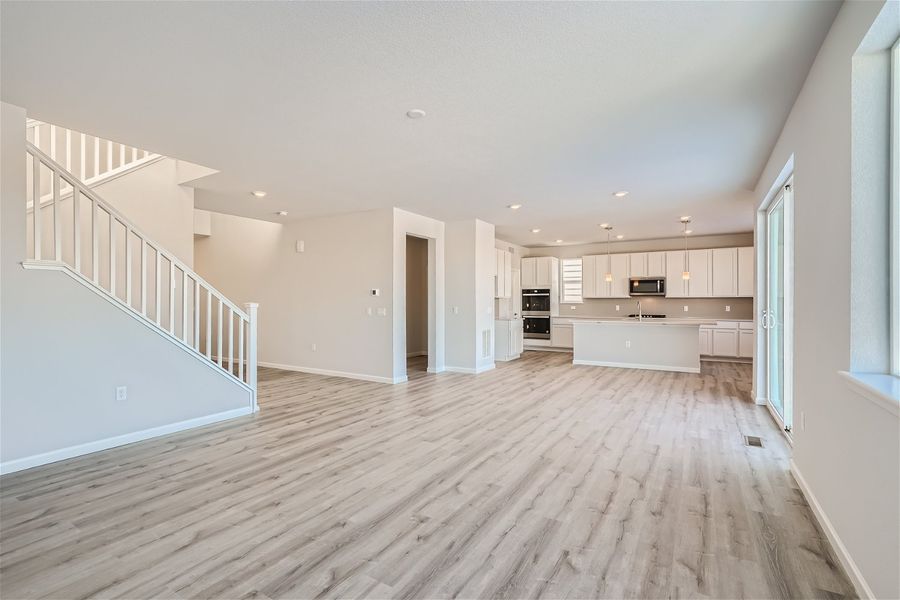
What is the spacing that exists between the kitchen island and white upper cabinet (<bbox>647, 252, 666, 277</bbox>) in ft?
6.35

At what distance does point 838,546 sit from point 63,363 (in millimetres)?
5125

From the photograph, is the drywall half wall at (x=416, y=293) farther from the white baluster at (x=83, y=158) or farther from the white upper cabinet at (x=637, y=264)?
the white baluster at (x=83, y=158)

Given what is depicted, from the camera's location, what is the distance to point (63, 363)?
3.31m

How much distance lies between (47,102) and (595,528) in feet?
15.1

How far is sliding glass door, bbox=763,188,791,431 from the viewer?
13.8 feet

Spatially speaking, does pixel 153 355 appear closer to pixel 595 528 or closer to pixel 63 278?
pixel 63 278

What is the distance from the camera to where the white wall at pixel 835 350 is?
65.0 inches

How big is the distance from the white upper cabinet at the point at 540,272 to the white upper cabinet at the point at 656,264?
81.0 inches

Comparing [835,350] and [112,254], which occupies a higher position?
[112,254]

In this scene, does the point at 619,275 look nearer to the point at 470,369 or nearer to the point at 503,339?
the point at 503,339

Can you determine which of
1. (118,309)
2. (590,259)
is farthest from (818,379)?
(590,259)

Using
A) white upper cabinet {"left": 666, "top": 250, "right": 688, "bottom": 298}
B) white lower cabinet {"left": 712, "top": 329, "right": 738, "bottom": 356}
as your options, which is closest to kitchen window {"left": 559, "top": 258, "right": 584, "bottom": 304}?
white upper cabinet {"left": 666, "top": 250, "right": 688, "bottom": 298}

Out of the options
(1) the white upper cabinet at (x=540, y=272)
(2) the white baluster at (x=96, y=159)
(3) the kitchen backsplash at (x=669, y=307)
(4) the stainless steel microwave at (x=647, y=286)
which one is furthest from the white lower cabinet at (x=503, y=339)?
(2) the white baluster at (x=96, y=159)

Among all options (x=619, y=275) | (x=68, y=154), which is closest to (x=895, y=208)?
(x=68, y=154)
